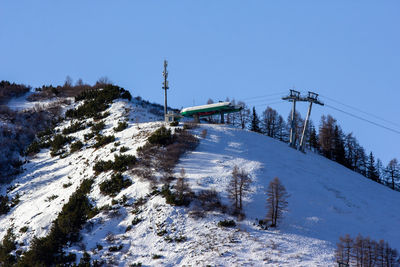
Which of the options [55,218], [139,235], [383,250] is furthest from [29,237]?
[383,250]

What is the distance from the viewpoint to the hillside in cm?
2864

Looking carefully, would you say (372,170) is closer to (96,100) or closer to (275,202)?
(275,202)

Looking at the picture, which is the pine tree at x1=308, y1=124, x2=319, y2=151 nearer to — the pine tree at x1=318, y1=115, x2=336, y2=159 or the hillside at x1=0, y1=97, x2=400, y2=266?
the pine tree at x1=318, y1=115, x2=336, y2=159

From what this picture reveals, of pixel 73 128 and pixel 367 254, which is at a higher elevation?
pixel 73 128

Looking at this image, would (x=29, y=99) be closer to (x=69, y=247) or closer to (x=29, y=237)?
(x=29, y=237)

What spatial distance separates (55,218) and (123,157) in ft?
34.1

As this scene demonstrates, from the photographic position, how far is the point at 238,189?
3644 cm

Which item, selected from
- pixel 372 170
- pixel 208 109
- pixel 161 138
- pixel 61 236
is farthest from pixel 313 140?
pixel 61 236

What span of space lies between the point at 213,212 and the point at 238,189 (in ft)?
14.9

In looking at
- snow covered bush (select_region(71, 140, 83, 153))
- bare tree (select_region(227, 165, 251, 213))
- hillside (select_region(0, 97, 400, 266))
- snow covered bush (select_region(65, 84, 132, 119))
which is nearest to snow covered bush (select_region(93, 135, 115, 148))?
hillside (select_region(0, 97, 400, 266))

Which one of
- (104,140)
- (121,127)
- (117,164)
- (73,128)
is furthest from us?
(73,128)

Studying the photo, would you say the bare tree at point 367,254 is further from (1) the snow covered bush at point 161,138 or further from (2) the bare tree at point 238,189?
(1) the snow covered bush at point 161,138

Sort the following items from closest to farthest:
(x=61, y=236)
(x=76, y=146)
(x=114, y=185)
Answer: (x=61, y=236), (x=114, y=185), (x=76, y=146)

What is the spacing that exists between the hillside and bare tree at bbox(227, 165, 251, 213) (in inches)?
29.9
